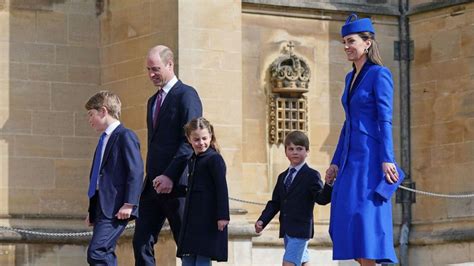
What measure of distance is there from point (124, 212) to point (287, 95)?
19.7 ft

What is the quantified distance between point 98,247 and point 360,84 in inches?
82.6

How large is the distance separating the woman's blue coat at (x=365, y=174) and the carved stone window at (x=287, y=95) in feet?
20.8

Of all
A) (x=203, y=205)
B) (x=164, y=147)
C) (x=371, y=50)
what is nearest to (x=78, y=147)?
(x=164, y=147)

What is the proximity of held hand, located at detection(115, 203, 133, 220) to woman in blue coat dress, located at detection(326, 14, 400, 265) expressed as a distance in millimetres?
1497

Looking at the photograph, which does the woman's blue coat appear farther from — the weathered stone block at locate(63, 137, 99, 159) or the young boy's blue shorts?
the weathered stone block at locate(63, 137, 99, 159)

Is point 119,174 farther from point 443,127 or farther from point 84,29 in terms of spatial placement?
point 443,127

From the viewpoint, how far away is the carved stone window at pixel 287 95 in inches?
635

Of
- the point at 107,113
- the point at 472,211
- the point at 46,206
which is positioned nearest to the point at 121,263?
the point at 46,206

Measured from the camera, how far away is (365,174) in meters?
9.54

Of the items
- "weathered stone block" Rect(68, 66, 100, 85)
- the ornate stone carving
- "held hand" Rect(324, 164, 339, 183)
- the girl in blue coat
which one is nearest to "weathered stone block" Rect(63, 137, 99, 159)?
"weathered stone block" Rect(68, 66, 100, 85)

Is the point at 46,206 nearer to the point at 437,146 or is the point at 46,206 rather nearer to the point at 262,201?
the point at 262,201

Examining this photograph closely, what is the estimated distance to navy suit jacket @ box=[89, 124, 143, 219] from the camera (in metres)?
10.5

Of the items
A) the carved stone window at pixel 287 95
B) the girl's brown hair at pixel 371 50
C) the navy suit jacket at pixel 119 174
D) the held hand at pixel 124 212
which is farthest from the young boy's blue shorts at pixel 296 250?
the carved stone window at pixel 287 95

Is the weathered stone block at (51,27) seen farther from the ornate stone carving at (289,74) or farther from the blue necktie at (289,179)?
the blue necktie at (289,179)
